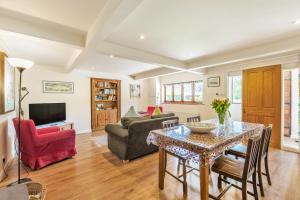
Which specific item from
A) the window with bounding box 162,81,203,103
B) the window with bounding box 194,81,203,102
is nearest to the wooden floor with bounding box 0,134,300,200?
the window with bounding box 194,81,203,102

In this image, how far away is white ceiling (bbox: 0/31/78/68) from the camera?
268 centimetres

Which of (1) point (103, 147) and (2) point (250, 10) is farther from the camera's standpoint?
(1) point (103, 147)

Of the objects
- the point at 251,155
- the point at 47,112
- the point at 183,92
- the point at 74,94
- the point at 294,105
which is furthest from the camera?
the point at 183,92

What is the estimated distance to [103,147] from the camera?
383 cm

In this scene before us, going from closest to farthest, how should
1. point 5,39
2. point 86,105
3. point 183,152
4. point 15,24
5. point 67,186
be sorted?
1. point 183,152
2. point 15,24
3. point 67,186
4. point 5,39
5. point 86,105

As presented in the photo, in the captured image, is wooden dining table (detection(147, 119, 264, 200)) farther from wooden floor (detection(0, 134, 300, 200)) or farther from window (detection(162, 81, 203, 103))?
window (detection(162, 81, 203, 103))

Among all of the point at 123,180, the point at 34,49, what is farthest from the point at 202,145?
the point at 34,49

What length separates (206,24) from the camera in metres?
2.23

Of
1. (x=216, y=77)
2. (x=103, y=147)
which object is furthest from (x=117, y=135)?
(x=216, y=77)

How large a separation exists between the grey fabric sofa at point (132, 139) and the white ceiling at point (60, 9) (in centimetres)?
192

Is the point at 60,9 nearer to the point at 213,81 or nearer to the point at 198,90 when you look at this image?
the point at 213,81

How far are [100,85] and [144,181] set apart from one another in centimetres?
468

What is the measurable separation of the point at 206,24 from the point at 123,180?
276cm

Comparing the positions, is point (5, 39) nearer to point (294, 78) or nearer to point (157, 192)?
point (157, 192)
